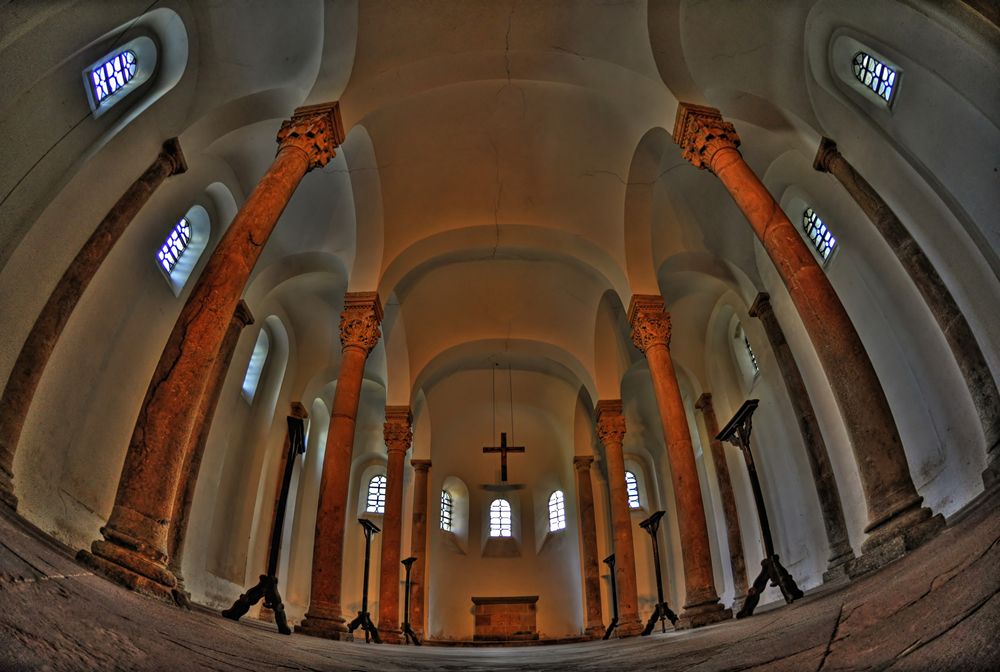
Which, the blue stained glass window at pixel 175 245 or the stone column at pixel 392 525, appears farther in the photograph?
the stone column at pixel 392 525

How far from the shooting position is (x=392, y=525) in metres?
12.3

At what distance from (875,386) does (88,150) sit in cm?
910

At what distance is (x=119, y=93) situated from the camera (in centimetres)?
743

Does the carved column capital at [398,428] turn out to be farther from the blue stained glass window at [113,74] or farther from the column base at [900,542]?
the column base at [900,542]

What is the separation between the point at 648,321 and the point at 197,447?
8.54 m

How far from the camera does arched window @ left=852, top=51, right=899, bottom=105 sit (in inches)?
293

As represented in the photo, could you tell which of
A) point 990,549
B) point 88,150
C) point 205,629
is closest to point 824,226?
point 990,549

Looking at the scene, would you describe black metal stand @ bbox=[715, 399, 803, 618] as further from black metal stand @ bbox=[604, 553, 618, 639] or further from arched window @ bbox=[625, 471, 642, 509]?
arched window @ bbox=[625, 471, 642, 509]

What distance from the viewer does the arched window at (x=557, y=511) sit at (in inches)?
797

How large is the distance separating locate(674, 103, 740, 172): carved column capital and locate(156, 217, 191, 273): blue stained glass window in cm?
819

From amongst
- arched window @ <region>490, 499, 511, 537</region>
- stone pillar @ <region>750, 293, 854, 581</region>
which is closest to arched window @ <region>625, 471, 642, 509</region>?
arched window @ <region>490, 499, 511, 537</region>

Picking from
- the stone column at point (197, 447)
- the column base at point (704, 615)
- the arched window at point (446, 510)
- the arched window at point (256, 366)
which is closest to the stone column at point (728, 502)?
the column base at point (704, 615)

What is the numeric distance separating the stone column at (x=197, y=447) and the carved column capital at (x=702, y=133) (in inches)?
299

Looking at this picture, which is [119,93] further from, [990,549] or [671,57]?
[990,549]
